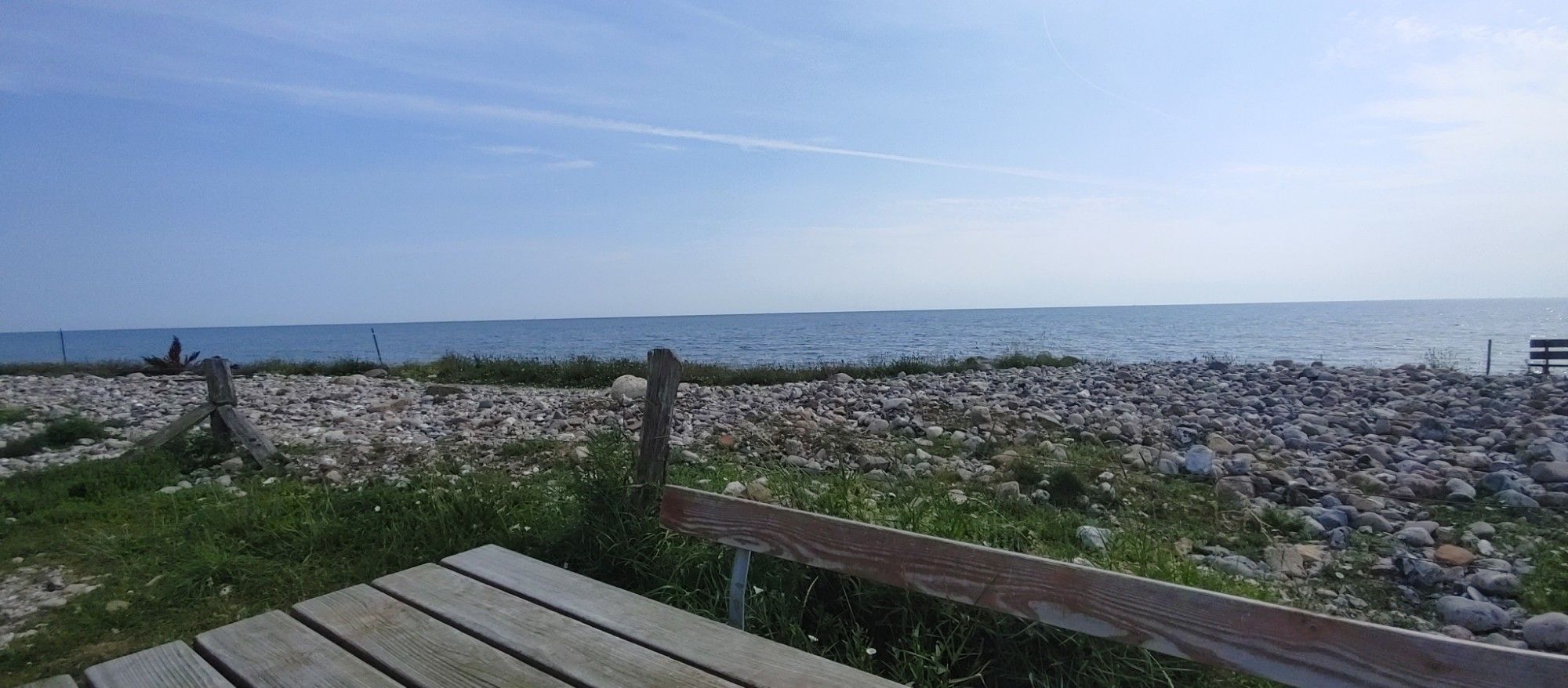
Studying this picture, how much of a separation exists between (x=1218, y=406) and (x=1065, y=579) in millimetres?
10140

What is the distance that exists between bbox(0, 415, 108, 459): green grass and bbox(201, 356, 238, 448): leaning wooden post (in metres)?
2.66

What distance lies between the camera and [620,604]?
223 centimetres

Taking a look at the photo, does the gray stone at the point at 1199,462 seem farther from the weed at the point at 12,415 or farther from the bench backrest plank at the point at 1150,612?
the weed at the point at 12,415

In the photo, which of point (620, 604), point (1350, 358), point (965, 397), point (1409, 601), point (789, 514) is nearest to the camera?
point (620, 604)

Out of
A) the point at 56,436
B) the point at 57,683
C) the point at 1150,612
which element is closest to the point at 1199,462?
the point at 1150,612

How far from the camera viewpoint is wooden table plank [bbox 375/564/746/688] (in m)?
1.79

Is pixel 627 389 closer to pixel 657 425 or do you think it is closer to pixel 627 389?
pixel 627 389

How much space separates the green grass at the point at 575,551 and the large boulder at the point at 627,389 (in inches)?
216

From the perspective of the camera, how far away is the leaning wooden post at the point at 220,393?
743cm

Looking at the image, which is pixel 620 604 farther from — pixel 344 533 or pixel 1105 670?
pixel 344 533

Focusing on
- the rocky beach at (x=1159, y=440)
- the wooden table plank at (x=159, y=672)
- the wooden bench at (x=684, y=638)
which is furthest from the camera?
the rocky beach at (x=1159, y=440)

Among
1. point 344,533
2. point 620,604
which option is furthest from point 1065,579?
point 344,533

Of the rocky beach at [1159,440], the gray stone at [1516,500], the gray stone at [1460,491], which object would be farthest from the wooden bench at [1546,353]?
the gray stone at [1516,500]

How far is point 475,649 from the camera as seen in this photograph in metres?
1.94
